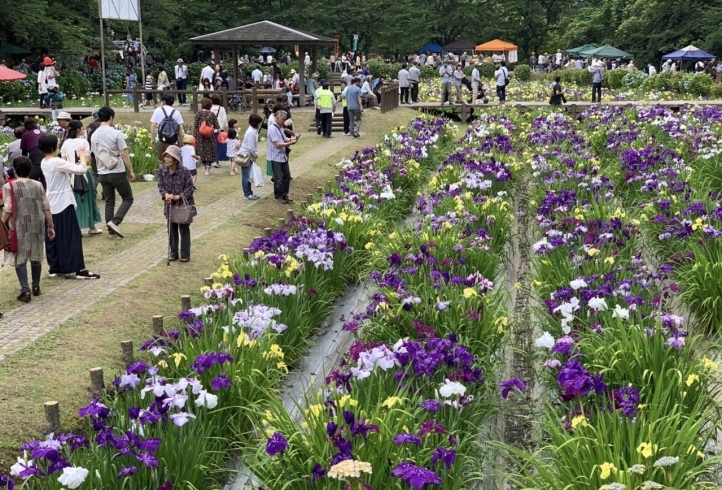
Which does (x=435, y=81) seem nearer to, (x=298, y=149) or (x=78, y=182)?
(x=298, y=149)

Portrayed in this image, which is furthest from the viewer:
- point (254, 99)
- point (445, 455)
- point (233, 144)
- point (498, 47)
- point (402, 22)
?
point (402, 22)

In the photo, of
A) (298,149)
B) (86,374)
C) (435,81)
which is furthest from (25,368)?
(435,81)

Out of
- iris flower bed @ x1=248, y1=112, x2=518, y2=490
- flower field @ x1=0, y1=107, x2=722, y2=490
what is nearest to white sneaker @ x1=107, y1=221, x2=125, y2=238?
flower field @ x1=0, y1=107, x2=722, y2=490

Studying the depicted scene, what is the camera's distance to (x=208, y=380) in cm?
566

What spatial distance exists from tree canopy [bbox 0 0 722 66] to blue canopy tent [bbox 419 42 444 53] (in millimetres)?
718

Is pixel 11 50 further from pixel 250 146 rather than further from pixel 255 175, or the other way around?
pixel 250 146

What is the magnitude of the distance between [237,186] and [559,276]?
917 cm

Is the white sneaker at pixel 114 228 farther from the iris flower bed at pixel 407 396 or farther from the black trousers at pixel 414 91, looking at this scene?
the black trousers at pixel 414 91

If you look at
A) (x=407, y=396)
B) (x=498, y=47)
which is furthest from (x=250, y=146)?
(x=498, y=47)

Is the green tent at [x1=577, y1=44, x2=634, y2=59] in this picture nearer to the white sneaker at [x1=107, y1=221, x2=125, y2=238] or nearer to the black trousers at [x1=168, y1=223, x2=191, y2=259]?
the white sneaker at [x1=107, y1=221, x2=125, y2=238]

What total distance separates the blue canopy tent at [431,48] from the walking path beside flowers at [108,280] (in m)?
41.8

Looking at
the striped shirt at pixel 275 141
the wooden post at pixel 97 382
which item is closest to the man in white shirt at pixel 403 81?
the striped shirt at pixel 275 141

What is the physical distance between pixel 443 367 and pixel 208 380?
5.08 ft

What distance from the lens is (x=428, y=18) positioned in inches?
2189
